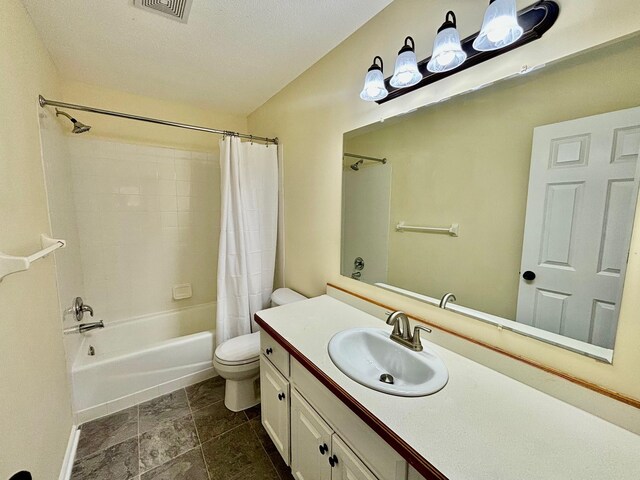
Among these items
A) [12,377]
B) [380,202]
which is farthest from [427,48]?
[12,377]

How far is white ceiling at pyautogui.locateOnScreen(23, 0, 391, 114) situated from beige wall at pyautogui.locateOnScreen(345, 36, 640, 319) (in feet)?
2.03

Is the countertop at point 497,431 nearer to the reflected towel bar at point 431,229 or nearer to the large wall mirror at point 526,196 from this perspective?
the large wall mirror at point 526,196

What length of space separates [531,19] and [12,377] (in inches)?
→ 80.2

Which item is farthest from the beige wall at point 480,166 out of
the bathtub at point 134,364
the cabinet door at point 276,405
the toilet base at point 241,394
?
the bathtub at point 134,364

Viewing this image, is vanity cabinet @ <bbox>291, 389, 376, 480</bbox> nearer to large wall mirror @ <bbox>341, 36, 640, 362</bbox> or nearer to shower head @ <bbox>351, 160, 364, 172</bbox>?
large wall mirror @ <bbox>341, 36, 640, 362</bbox>

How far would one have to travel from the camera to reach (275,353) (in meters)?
1.28

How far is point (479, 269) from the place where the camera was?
1.07 m

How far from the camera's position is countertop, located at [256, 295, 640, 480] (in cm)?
58

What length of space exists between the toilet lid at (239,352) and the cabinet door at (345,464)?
3.03 feet

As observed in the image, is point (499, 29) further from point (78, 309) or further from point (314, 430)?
point (78, 309)

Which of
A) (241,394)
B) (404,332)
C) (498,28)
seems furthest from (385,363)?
(498,28)

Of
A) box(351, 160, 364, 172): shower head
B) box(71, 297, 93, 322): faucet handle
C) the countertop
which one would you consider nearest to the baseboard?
box(71, 297, 93, 322): faucet handle

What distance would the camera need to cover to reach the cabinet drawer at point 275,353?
3.90 feet

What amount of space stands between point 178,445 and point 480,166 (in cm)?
214
